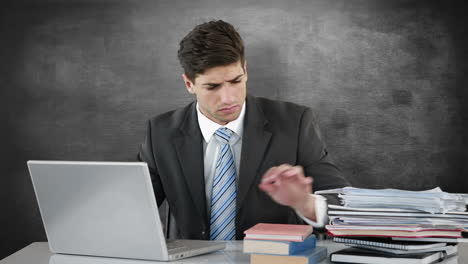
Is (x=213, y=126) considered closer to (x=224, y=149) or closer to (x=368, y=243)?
(x=224, y=149)

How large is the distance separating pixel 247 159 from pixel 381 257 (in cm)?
106

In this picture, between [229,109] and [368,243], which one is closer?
[368,243]

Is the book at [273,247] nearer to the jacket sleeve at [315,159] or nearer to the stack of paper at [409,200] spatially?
the stack of paper at [409,200]

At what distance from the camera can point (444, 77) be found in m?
4.47

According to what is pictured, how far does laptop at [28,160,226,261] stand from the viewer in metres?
1.89

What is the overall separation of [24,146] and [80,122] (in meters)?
0.48

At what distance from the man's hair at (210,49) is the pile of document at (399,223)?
1.04 meters

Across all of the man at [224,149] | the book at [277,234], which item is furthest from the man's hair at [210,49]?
the book at [277,234]

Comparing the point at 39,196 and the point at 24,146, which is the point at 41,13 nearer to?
the point at 24,146

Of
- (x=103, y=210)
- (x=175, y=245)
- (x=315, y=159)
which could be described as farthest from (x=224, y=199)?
(x=103, y=210)

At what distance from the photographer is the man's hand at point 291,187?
189 centimetres

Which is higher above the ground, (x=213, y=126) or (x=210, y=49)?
(x=210, y=49)

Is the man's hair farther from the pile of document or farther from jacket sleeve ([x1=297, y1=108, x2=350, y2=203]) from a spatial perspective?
the pile of document

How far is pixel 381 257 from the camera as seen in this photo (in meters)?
1.80
